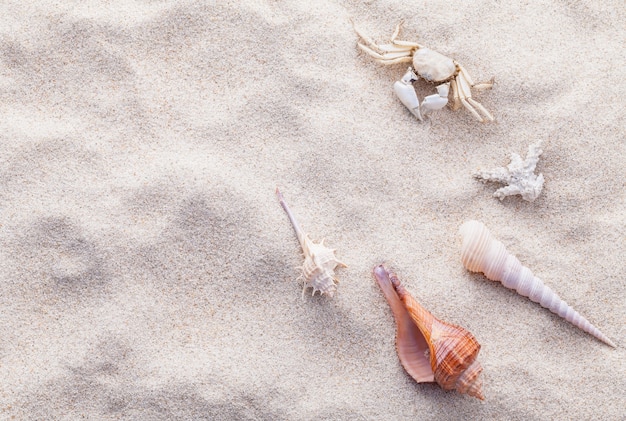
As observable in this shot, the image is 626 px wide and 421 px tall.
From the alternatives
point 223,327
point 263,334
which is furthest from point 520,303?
point 223,327

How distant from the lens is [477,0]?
2.84 m

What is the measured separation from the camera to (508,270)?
249cm

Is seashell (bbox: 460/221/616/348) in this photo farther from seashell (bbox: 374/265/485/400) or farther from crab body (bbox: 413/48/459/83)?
crab body (bbox: 413/48/459/83)

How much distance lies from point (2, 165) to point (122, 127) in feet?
1.67

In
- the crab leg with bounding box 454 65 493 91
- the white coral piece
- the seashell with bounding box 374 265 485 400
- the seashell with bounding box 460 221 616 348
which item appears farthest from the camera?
the crab leg with bounding box 454 65 493 91

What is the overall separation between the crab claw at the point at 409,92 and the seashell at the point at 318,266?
73cm

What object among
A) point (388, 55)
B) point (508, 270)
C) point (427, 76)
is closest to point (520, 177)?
point (508, 270)

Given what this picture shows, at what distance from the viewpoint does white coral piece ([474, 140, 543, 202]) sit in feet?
8.52

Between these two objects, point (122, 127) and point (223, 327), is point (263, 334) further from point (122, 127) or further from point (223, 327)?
point (122, 127)

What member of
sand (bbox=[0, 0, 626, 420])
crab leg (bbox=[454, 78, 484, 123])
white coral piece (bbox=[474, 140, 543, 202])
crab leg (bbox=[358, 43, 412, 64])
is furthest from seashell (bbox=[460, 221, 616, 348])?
crab leg (bbox=[358, 43, 412, 64])

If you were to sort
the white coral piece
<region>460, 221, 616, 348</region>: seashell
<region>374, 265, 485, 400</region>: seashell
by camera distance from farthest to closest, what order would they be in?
the white coral piece, <region>460, 221, 616, 348</region>: seashell, <region>374, 265, 485, 400</region>: seashell

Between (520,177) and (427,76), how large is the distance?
60 centimetres

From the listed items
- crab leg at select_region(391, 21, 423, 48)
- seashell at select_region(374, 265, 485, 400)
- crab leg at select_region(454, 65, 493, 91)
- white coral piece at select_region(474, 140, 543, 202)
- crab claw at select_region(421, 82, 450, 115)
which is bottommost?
seashell at select_region(374, 265, 485, 400)

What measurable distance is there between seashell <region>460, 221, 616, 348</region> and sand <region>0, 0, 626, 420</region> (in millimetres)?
76
